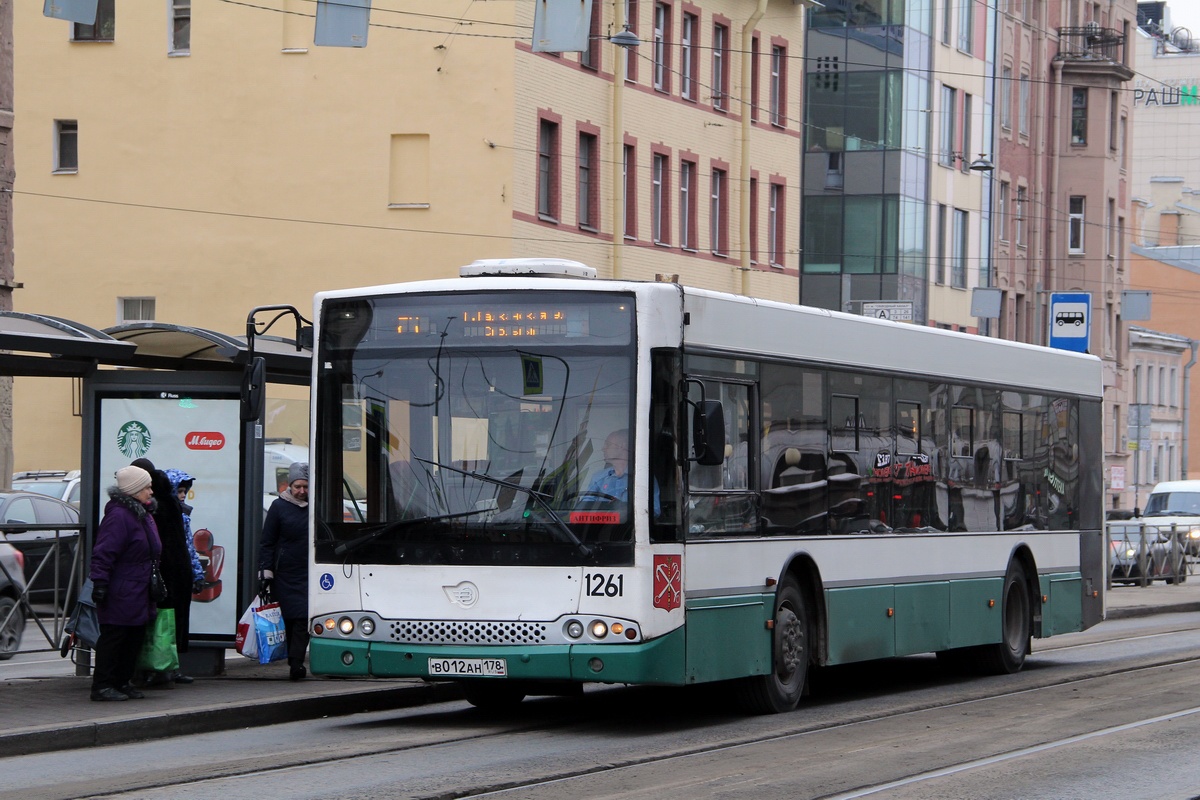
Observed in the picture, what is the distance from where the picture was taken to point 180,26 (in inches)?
1635

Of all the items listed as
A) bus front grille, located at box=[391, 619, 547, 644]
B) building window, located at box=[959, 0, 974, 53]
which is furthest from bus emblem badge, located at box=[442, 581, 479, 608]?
building window, located at box=[959, 0, 974, 53]

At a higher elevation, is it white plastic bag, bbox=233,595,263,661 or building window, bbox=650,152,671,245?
building window, bbox=650,152,671,245

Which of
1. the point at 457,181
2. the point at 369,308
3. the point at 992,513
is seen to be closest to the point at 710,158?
the point at 457,181

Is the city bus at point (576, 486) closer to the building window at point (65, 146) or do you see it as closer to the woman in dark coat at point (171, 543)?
the woman in dark coat at point (171, 543)

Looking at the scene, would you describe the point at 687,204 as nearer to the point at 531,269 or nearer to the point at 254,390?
the point at 254,390

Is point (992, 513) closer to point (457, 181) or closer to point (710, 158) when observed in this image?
point (457, 181)

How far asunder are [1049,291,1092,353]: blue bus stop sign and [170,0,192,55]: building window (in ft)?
67.2

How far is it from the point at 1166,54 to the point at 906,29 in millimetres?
52369

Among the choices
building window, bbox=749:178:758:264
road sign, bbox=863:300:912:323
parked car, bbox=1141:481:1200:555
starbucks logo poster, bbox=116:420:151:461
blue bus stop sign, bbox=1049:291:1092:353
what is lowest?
parked car, bbox=1141:481:1200:555

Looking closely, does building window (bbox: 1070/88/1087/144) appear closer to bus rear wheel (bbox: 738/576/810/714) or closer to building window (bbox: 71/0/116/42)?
building window (bbox: 71/0/116/42)

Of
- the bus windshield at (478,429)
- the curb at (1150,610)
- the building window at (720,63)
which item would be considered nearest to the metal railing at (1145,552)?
the curb at (1150,610)

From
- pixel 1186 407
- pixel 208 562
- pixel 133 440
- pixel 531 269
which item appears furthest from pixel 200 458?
pixel 1186 407

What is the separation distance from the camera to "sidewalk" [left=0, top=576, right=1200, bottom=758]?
40.1ft

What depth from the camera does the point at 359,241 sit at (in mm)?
39844
